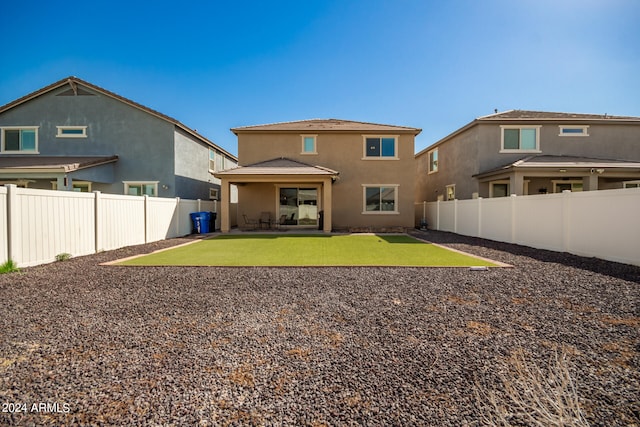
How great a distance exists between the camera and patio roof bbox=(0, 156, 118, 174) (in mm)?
13305

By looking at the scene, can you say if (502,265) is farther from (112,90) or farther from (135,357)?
(112,90)

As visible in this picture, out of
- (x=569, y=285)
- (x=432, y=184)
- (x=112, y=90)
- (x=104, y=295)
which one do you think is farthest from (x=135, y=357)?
(x=432, y=184)

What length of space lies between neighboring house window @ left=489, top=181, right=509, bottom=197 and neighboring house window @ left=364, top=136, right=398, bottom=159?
6162 millimetres

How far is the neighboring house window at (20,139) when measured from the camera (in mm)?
16406

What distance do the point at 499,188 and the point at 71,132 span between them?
25468 millimetres

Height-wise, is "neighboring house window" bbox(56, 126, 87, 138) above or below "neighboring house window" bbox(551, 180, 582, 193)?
above

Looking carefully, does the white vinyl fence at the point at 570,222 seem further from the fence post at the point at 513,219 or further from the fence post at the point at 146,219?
the fence post at the point at 146,219

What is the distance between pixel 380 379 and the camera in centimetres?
254

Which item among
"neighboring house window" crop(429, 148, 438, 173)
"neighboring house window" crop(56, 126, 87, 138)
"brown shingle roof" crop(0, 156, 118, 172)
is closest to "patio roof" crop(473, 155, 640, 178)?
"neighboring house window" crop(429, 148, 438, 173)

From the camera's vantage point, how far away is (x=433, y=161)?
23500 mm

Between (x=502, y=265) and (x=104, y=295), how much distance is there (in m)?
8.46

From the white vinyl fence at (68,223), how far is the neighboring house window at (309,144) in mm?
8311

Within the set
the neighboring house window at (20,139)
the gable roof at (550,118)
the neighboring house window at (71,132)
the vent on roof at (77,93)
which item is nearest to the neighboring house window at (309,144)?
the gable roof at (550,118)

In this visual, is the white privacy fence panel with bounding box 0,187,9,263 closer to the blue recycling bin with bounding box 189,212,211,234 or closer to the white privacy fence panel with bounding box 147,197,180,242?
the white privacy fence panel with bounding box 147,197,180,242
